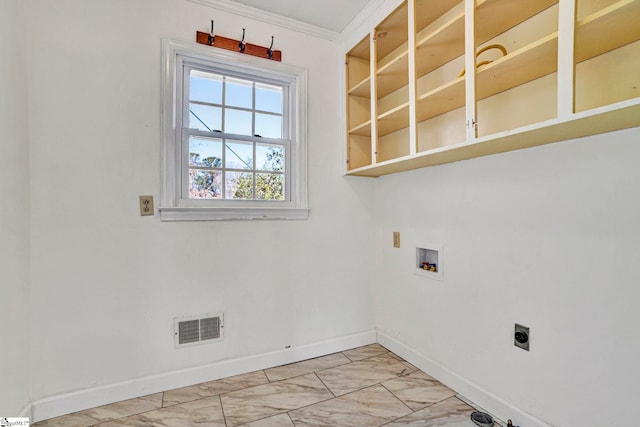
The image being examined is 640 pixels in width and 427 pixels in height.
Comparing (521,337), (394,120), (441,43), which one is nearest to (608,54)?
(441,43)

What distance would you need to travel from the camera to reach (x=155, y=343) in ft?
6.14

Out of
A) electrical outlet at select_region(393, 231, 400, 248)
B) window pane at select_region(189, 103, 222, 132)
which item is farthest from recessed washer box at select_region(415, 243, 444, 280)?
window pane at select_region(189, 103, 222, 132)

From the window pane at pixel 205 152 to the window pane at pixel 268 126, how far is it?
333 millimetres

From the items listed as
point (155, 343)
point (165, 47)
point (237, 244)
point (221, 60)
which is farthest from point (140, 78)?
point (155, 343)

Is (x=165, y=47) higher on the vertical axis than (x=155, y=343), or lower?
higher

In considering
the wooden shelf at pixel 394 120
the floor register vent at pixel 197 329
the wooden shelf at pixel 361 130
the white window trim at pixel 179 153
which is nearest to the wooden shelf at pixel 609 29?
the wooden shelf at pixel 394 120

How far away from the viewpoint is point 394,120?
6.93 ft

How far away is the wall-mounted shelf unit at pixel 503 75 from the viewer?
1.08m

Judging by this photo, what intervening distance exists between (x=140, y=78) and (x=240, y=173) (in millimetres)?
852

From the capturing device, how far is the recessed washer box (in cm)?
199

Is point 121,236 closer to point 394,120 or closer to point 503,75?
point 394,120

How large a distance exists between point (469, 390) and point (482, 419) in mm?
197

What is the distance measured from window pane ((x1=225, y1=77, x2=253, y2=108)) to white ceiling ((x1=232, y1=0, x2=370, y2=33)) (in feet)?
1.75

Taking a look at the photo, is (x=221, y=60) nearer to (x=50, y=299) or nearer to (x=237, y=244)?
(x=237, y=244)
